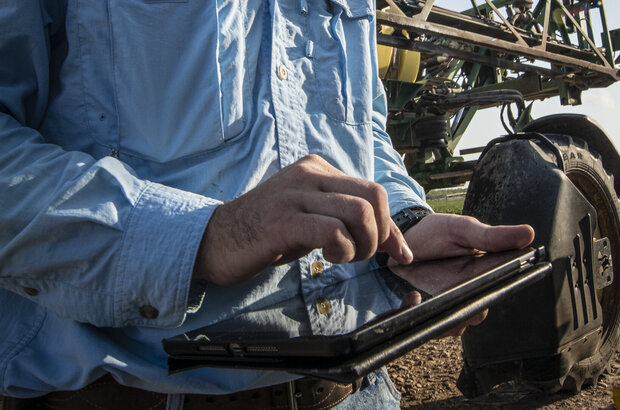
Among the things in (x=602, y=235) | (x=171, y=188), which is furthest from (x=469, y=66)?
(x=171, y=188)

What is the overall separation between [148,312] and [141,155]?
11.1 inches

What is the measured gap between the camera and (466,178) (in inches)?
195

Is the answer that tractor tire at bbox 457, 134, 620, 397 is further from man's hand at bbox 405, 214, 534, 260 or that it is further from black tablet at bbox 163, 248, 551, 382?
black tablet at bbox 163, 248, 551, 382

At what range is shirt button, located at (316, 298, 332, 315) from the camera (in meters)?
0.80

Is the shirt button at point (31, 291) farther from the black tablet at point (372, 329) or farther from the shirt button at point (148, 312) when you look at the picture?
the black tablet at point (372, 329)

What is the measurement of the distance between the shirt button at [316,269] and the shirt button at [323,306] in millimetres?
70

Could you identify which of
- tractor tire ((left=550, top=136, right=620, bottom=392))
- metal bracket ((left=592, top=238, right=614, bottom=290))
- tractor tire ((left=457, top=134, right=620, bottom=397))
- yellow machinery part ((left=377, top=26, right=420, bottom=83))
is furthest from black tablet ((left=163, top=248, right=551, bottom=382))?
yellow machinery part ((left=377, top=26, right=420, bottom=83))

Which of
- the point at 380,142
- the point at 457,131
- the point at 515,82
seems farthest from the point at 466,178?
the point at 380,142

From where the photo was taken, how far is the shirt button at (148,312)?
2.37ft

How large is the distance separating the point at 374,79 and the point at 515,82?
186 inches

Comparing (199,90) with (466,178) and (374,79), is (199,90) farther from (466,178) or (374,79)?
(466,178)

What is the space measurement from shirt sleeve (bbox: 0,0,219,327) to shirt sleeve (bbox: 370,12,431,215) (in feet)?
1.73

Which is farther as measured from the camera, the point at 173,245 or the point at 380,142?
the point at 380,142

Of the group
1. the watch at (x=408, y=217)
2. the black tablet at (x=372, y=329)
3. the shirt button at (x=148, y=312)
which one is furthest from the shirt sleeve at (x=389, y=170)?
A: the shirt button at (x=148, y=312)
